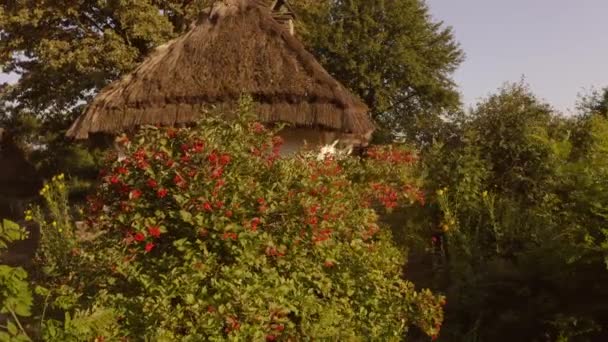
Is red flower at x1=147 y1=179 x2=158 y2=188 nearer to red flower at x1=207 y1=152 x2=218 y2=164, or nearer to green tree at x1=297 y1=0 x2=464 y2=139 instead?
red flower at x1=207 y1=152 x2=218 y2=164

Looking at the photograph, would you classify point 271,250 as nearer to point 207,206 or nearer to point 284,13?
point 207,206

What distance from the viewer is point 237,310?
340 cm

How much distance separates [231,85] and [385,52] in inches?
618

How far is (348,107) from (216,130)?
540 cm

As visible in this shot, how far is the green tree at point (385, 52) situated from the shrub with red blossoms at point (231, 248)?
1947cm

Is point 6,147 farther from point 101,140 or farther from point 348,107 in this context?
point 348,107

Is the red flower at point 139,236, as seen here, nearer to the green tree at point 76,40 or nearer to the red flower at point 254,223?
the red flower at point 254,223

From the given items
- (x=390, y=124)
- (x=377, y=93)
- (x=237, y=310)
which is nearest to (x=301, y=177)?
(x=237, y=310)

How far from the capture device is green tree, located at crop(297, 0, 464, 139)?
23578 mm

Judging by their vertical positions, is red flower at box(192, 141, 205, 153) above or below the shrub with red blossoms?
above

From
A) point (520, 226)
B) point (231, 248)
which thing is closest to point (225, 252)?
point (231, 248)

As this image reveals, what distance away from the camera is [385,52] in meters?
23.7

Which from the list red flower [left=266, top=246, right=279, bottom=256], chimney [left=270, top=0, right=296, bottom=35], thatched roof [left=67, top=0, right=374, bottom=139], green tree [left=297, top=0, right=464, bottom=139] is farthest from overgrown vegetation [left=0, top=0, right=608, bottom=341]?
green tree [left=297, top=0, right=464, bottom=139]

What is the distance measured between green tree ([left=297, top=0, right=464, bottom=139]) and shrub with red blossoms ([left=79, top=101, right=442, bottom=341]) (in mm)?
19474
